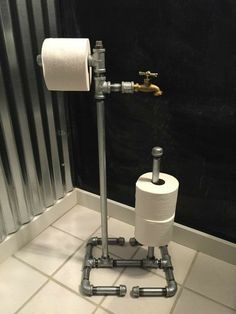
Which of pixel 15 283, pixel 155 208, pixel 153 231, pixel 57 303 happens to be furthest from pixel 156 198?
pixel 15 283

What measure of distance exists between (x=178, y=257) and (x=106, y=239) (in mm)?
346

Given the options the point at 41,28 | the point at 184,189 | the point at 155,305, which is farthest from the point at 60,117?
the point at 155,305

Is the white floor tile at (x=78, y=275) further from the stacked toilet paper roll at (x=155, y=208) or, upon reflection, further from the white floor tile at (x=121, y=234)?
the stacked toilet paper roll at (x=155, y=208)

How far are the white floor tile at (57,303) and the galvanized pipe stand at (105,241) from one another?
0.14 ft

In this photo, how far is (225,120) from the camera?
1000mm

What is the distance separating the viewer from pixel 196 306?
3.43ft

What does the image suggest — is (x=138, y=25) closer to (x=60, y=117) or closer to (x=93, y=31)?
(x=93, y=31)

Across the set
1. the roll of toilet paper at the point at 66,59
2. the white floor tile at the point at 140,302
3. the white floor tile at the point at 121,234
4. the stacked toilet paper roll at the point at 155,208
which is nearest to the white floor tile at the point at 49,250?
the white floor tile at the point at 121,234

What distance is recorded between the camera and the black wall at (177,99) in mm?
937

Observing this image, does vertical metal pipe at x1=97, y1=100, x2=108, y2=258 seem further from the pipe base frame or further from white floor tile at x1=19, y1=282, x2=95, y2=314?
white floor tile at x1=19, y1=282, x2=95, y2=314

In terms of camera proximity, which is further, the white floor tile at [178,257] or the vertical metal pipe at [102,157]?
the white floor tile at [178,257]

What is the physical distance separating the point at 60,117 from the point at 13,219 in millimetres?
483

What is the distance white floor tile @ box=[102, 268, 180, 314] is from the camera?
1030mm

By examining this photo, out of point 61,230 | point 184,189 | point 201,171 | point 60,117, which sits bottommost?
point 61,230
